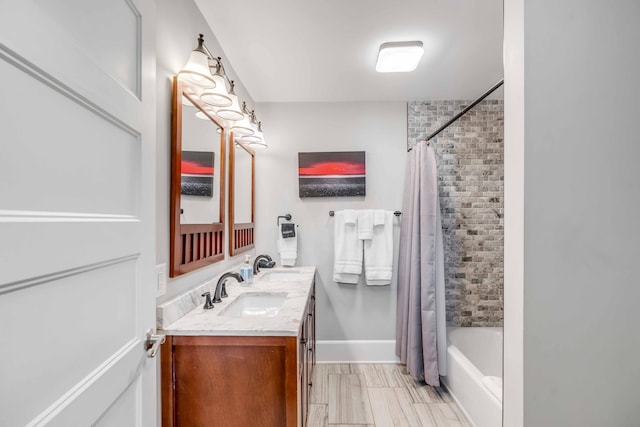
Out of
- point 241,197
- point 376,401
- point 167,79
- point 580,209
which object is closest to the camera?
point 580,209

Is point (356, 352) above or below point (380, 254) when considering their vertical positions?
below

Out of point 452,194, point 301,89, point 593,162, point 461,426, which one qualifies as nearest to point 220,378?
point 593,162

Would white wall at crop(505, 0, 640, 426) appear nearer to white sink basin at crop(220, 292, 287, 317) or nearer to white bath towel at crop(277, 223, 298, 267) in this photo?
white sink basin at crop(220, 292, 287, 317)

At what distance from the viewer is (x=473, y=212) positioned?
271 centimetres

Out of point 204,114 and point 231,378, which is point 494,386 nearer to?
point 231,378

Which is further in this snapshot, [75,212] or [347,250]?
[347,250]

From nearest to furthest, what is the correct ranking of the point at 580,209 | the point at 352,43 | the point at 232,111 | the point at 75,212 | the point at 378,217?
the point at 75,212
the point at 580,209
the point at 232,111
the point at 352,43
the point at 378,217

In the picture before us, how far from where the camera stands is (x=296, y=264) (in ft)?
9.14

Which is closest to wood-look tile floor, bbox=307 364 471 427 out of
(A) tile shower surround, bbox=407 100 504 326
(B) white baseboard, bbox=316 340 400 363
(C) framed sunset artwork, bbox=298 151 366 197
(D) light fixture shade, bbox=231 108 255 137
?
(B) white baseboard, bbox=316 340 400 363

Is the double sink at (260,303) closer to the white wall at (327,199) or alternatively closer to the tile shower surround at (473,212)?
the white wall at (327,199)

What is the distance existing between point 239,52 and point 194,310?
5.37ft

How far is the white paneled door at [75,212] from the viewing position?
48cm

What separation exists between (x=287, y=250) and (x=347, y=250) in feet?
1.78

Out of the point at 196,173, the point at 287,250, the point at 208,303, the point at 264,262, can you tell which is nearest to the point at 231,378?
the point at 208,303
